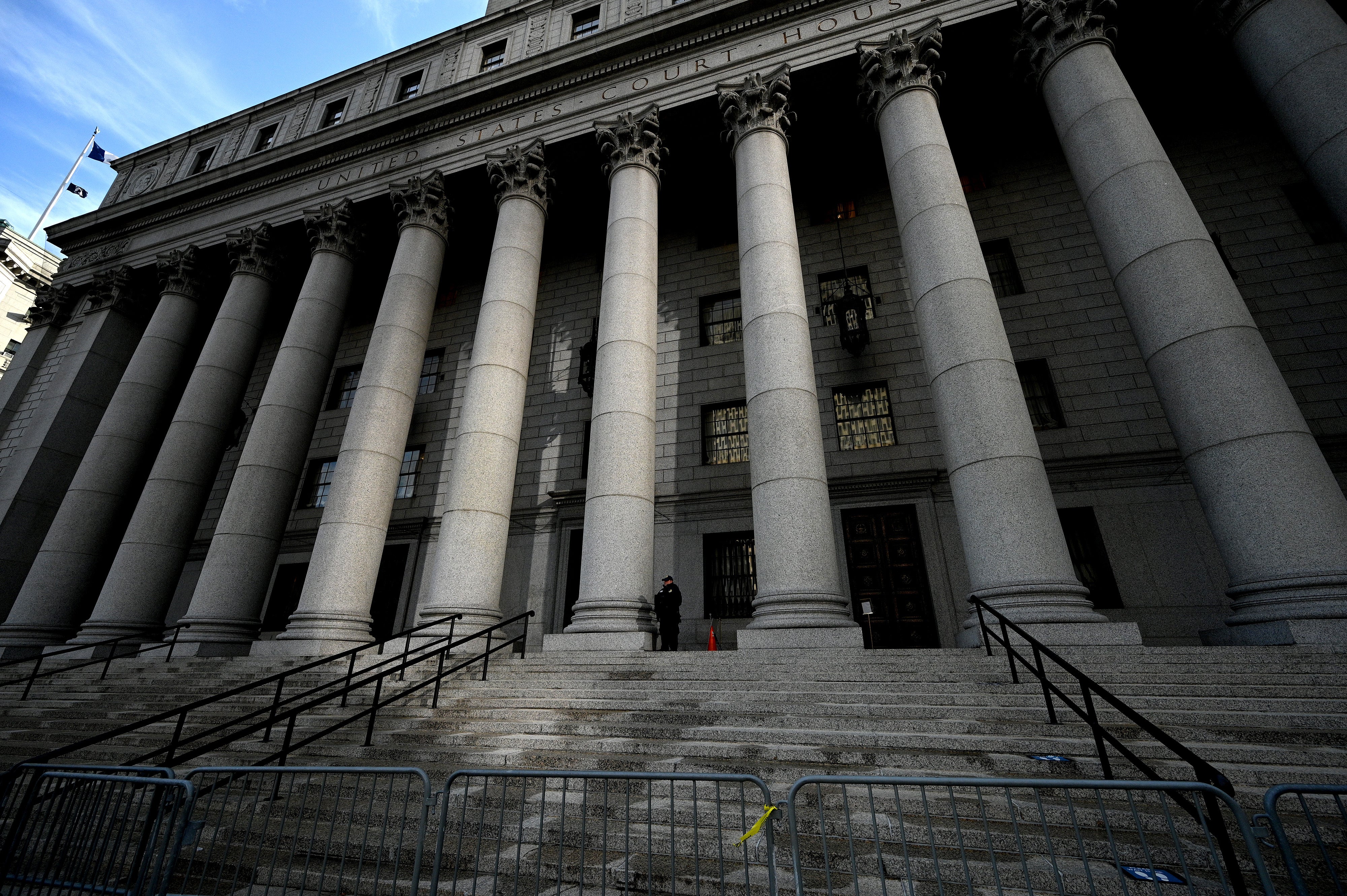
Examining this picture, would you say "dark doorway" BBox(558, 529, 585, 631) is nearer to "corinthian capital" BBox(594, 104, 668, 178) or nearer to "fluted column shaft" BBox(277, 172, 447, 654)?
"fluted column shaft" BBox(277, 172, 447, 654)

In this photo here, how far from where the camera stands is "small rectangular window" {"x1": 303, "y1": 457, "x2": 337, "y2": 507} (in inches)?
832

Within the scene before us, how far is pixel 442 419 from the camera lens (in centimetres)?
2084

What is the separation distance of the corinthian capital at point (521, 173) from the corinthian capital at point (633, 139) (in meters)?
1.97

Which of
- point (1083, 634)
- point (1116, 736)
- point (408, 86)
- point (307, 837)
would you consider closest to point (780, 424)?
point (1083, 634)

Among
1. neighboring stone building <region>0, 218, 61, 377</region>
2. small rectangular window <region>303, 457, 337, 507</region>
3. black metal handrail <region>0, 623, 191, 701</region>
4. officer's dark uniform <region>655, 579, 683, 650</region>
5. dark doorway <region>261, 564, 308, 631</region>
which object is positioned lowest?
black metal handrail <region>0, 623, 191, 701</region>

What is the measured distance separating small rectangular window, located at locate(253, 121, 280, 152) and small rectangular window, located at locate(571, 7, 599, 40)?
13.6 meters

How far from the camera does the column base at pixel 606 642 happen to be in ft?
35.7

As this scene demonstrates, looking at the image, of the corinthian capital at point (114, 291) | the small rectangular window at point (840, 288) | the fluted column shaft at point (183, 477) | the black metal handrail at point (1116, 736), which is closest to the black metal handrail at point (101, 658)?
the fluted column shaft at point (183, 477)

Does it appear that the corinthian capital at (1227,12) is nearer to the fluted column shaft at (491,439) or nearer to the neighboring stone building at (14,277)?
the fluted column shaft at (491,439)

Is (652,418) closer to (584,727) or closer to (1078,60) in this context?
(584,727)

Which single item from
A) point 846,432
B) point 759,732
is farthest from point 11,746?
point 846,432

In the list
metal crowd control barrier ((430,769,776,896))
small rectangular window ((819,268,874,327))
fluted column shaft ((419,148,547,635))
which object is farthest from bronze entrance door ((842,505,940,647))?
Answer: metal crowd control barrier ((430,769,776,896))

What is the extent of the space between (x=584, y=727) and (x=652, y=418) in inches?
288

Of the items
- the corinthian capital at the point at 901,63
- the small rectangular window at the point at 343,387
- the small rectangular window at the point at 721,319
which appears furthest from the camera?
the small rectangular window at the point at 343,387
